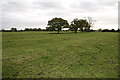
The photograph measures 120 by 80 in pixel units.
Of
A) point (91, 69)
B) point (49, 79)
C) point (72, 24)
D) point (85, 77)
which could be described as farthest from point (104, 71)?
point (72, 24)

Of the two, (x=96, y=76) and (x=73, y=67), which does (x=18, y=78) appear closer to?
(x=73, y=67)

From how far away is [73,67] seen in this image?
24.2 feet

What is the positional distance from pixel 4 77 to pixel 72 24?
6751 centimetres

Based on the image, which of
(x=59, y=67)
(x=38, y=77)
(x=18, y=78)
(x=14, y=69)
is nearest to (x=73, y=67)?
(x=59, y=67)

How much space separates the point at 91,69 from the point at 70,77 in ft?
6.27

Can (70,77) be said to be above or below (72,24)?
below

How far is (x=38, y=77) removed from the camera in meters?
6.02

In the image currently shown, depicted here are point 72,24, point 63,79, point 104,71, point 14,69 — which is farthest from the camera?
point 72,24

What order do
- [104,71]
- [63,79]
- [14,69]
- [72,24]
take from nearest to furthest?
[63,79]
[104,71]
[14,69]
[72,24]

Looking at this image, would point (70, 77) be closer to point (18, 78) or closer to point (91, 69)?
point (91, 69)

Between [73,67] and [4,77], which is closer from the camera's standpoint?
[4,77]

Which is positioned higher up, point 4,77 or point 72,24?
point 72,24

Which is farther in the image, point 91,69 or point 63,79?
point 91,69

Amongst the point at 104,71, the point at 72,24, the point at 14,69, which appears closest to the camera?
the point at 104,71
